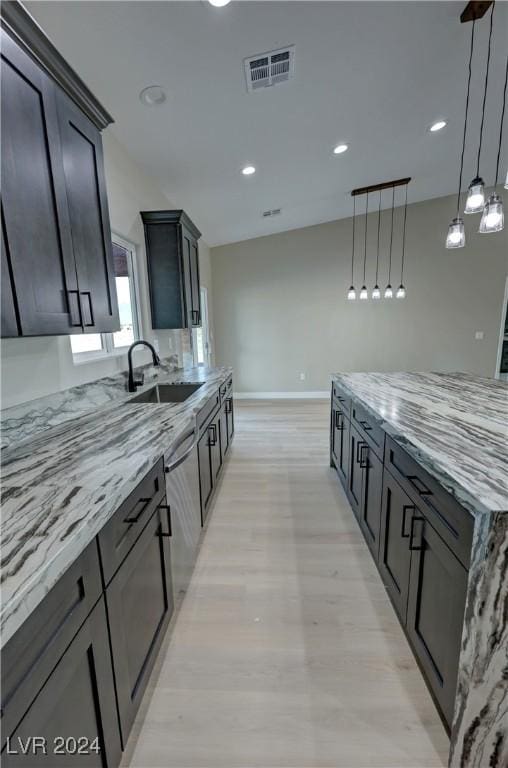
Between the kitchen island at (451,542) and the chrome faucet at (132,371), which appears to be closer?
the kitchen island at (451,542)

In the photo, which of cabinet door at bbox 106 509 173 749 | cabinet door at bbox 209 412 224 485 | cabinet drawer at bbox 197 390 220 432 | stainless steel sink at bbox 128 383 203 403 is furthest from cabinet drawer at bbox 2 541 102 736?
stainless steel sink at bbox 128 383 203 403

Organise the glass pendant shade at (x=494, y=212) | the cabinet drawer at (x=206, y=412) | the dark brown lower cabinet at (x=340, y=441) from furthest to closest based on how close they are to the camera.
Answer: the dark brown lower cabinet at (x=340, y=441) → the cabinet drawer at (x=206, y=412) → the glass pendant shade at (x=494, y=212)

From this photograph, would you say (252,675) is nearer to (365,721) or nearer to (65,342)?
(365,721)

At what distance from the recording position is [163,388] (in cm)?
281

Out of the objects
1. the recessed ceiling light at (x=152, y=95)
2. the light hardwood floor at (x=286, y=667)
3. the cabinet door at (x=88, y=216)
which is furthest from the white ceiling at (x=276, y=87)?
the light hardwood floor at (x=286, y=667)

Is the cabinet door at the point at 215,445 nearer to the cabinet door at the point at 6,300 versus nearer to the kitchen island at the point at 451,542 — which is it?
the kitchen island at the point at 451,542

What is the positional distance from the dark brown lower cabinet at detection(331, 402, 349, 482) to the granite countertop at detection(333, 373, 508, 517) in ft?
1.11

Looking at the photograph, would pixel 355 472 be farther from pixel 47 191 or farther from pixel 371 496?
pixel 47 191

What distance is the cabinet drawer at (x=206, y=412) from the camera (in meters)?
2.15

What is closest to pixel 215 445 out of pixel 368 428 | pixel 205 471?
pixel 205 471

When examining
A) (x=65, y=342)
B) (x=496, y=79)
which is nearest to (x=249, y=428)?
(x=65, y=342)

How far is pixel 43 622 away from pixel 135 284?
2.71 m

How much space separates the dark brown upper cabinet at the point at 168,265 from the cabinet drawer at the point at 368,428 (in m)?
1.83

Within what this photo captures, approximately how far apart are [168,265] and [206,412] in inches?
60.4
